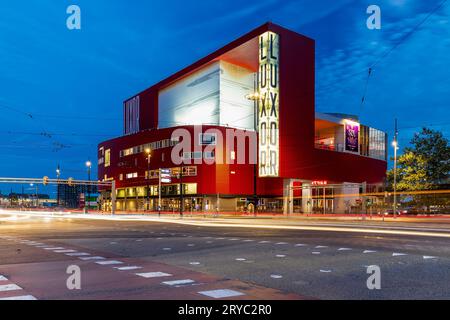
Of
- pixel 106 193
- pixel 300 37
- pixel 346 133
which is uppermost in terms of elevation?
pixel 300 37

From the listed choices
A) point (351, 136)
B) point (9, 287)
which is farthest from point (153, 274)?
point (351, 136)

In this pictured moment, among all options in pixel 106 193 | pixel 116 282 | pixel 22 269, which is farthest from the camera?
pixel 106 193

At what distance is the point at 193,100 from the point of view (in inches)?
3501

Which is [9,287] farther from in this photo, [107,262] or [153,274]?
[107,262]

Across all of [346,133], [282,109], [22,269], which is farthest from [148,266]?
[346,133]

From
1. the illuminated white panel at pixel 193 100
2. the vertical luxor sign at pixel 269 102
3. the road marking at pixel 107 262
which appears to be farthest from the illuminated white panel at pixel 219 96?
the road marking at pixel 107 262

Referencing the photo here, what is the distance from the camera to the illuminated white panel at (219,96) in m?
81.4

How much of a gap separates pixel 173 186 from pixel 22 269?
2829 inches

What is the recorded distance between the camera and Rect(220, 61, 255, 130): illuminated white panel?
8144cm

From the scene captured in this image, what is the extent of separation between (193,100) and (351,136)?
34.9 meters

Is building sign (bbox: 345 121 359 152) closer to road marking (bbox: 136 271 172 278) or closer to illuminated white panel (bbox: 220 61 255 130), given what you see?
illuminated white panel (bbox: 220 61 255 130)

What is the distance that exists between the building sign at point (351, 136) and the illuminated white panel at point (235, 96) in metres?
21.8
